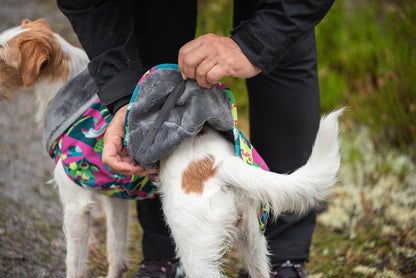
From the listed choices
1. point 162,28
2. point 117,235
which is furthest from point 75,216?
point 162,28

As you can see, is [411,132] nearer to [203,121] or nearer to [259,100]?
[259,100]

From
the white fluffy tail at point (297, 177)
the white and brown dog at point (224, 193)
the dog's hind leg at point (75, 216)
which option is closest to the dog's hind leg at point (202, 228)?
the white and brown dog at point (224, 193)

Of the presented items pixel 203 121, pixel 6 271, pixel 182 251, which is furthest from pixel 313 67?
pixel 6 271

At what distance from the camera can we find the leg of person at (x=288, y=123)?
1.88 m

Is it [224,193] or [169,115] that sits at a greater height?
[169,115]

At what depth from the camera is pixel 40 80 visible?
2.11m

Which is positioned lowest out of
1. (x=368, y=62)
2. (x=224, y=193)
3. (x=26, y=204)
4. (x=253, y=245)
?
(x=26, y=204)

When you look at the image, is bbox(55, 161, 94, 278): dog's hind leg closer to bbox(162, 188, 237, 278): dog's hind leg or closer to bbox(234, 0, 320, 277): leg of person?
bbox(162, 188, 237, 278): dog's hind leg

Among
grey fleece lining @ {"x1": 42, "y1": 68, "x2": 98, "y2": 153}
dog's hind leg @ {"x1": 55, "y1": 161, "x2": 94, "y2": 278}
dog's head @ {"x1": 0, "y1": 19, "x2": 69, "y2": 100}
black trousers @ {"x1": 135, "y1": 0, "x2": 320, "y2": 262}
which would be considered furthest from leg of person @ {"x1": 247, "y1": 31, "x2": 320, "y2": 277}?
dog's head @ {"x1": 0, "y1": 19, "x2": 69, "y2": 100}

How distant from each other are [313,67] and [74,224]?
50.4 inches

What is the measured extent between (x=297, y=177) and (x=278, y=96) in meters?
0.56

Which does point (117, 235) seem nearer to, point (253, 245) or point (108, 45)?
point (253, 245)

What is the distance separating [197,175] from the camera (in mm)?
1447

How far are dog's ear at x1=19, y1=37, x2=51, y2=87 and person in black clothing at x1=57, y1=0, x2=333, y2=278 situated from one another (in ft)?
1.28
